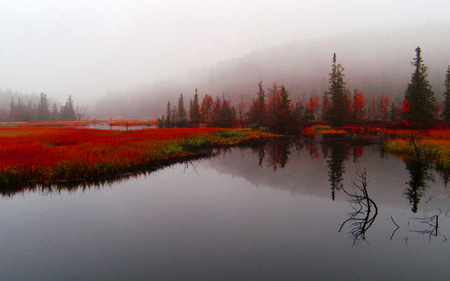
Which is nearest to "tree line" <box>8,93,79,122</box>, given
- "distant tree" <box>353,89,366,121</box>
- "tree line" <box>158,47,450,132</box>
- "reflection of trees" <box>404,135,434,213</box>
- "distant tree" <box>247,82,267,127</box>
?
"tree line" <box>158,47,450,132</box>

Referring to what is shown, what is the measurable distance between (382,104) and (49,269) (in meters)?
146

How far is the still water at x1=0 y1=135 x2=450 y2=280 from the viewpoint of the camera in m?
5.65

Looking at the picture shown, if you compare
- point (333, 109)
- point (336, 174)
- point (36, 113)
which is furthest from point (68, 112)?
point (336, 174)

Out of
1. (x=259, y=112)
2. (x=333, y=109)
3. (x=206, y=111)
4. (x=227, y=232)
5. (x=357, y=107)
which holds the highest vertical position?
(x=357, y=107)

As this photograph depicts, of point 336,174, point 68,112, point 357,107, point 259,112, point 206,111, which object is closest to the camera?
point 336,174

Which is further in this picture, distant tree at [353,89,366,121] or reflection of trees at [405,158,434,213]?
distant tree at [353,89,366,121]

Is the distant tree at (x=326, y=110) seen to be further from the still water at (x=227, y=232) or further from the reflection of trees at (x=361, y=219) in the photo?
the reflection of trees at (x=361, y=219)

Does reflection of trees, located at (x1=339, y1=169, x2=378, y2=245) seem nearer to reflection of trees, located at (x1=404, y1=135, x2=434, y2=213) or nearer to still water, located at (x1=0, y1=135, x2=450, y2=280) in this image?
still water, located at (x1=0, y1=135, x2=450, y2=280)

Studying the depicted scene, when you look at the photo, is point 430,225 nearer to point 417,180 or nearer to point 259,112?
point 417,180

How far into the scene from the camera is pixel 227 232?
7.66 m

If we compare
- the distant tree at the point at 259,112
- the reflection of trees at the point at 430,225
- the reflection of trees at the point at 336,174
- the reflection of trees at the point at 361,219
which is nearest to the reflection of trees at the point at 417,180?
the reflection of trees at the point at 430,225

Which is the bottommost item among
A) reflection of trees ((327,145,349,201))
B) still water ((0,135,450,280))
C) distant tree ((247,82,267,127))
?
still water ((0,135,450,280))

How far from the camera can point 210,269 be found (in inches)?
222

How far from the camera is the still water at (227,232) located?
5648 millimetres
